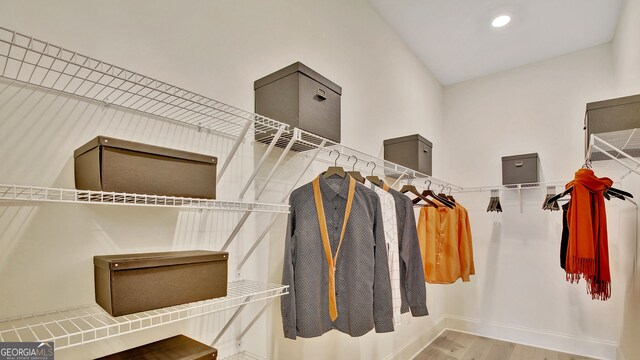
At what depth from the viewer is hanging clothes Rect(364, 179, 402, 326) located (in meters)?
1.74

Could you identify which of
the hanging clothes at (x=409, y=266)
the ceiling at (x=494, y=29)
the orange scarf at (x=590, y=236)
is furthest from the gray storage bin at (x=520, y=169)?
the hanging clothes at (x=409, y=266)

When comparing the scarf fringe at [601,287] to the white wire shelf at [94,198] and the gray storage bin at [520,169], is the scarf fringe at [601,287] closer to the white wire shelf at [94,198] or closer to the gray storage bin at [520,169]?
the gray storage bin at [520,169]

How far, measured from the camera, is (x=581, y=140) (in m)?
3.18

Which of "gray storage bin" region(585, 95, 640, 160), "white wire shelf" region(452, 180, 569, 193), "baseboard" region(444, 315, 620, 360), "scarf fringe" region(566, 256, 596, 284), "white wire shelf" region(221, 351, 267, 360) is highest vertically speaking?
"gray storage bin" region(585, 95, 640, 160)

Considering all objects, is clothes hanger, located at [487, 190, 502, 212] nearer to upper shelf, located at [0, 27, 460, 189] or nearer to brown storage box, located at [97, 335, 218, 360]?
upper shelf, located at [0, 27, 460, 189]

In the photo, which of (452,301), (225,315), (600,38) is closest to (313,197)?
(225,315)

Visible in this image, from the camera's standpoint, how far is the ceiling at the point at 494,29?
262 cm

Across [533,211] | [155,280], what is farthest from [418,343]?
[155,280]

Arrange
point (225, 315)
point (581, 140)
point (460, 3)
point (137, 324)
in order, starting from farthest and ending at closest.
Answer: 1. point (581, 140)
2. point (460, 3)
3. point (225, 315)
4. point (137, 324)

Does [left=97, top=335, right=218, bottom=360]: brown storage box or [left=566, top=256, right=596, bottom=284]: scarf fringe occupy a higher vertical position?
[left=566, top=256, right=596, bottom=284]: scarf fringe

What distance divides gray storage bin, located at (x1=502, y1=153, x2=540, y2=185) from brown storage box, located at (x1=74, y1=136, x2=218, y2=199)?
3042mm

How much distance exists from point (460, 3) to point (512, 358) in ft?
9.74

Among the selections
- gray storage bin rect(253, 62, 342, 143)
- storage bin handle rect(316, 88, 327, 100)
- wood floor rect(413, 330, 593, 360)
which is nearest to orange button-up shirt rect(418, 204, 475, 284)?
wood floor rect(413, 330, 593, 360)

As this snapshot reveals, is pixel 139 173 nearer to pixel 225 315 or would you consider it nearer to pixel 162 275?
pixel 162 275
